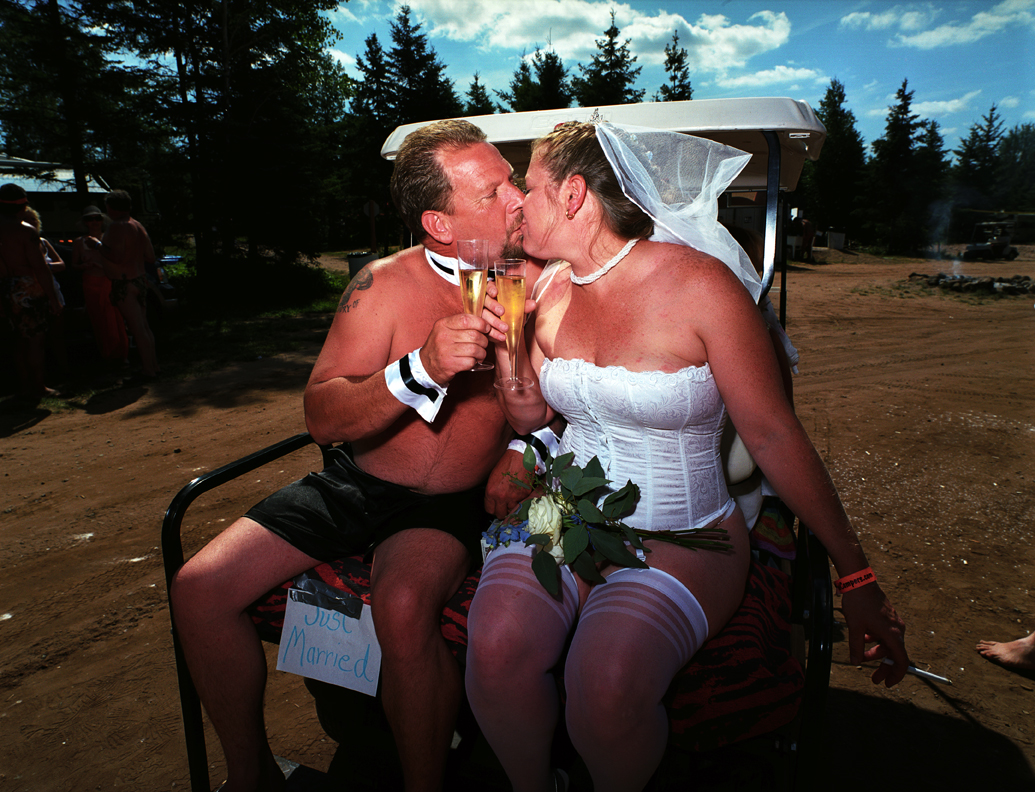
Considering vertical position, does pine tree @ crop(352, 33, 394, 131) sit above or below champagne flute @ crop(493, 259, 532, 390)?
above

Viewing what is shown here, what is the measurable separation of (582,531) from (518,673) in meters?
0.41

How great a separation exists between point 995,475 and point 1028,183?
4047cm

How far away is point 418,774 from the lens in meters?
1.77

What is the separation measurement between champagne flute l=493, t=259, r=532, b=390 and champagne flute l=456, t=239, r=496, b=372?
0.16 ft

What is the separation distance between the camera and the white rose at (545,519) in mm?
1763

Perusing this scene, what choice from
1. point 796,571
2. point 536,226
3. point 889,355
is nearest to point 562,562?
point 796,571

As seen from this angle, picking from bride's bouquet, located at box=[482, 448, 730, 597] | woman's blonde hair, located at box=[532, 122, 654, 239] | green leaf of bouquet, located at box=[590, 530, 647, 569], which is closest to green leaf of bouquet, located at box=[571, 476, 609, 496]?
bride's bouquet, located at box=[482, 448, 730, 597]

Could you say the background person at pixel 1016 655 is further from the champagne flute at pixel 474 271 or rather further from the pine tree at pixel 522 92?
the pine tree at pixel 522 92

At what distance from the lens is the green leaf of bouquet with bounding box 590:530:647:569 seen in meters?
1.69

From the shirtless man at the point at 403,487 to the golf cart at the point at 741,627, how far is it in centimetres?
11

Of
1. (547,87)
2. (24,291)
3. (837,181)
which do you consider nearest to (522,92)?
(547,87)

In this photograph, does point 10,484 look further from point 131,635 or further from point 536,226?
point 536,226

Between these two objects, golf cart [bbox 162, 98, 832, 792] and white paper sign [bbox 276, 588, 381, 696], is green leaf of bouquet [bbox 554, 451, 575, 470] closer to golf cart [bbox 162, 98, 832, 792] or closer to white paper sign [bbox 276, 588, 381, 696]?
golf cart [bbox 162, 98, 832, 792]

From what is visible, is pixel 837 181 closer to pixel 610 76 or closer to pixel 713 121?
pixel 610 76
